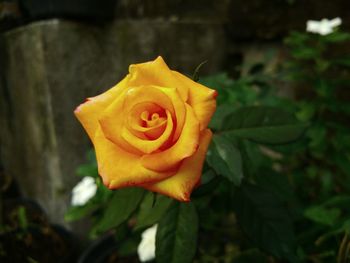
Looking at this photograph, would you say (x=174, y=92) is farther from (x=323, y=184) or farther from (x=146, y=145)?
(x=323, y=184)

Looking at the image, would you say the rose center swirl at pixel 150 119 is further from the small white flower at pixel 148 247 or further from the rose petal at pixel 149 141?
the small white flower at pixel 148 247

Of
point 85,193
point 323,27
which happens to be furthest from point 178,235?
point 323,27

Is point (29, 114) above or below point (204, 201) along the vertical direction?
below

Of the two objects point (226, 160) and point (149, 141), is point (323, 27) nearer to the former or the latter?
point (226, 160)

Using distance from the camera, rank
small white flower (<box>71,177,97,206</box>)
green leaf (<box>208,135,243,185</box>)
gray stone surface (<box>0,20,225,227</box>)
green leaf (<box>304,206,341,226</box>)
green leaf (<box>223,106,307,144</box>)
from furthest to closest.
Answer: gray stone surface (<box>0,20,225,227</box>) < small white flower (<box>71,177,97,206</box>) < green leaf (<box>304,206,341,226</box>) < green leaf (<box>223,106,307,144</box>) < green leaf (<box>208,135,243,185</box>)

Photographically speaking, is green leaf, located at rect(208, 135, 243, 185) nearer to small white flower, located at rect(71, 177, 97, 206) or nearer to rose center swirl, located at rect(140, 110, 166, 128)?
rose center swirl, located at rect(140, 110, 166, 128)

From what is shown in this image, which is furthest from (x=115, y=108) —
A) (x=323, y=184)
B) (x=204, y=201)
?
(x=323, y=184)

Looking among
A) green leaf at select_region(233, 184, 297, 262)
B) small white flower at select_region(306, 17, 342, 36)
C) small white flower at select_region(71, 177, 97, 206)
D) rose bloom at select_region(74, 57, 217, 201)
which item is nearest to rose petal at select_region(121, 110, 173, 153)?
rose bloom at select_region(74, 57, 217, 201)
